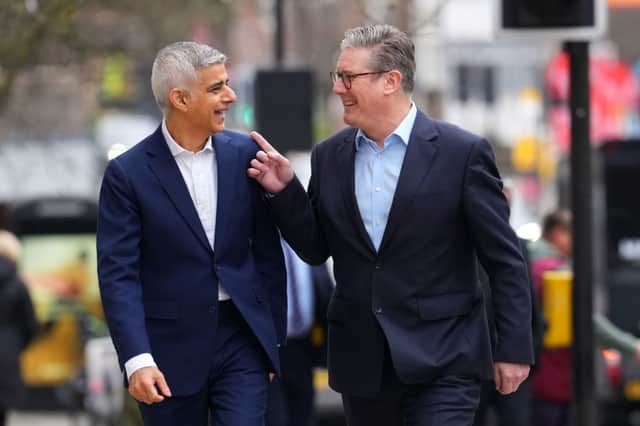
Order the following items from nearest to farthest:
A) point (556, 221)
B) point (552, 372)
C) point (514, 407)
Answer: point (514, 407), point (552, 372), point (556, 221)

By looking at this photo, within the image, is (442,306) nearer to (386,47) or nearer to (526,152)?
(386,47)

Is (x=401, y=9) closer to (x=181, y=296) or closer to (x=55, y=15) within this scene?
(x=55, y=15)

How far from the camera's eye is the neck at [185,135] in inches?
235

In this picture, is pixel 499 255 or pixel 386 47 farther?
pixel 386 47

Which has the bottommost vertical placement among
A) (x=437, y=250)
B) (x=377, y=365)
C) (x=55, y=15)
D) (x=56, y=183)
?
(x=56, y=183)

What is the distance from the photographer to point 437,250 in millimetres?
5980

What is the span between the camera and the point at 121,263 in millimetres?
5793

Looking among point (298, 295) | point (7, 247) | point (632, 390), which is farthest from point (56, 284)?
point (298, 295)

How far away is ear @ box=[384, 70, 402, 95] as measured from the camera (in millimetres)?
6051

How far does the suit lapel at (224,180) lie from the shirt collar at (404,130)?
452 mm

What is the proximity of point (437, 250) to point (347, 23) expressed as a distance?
63.4 feet

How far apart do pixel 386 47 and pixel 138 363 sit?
55.1 inches

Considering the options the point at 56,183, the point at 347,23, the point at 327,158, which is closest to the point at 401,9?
the point at 327,158

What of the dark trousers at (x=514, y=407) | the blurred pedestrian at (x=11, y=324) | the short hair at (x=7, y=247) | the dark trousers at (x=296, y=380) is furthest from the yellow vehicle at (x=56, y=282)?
the dark trousers at (x=514, y=407)
